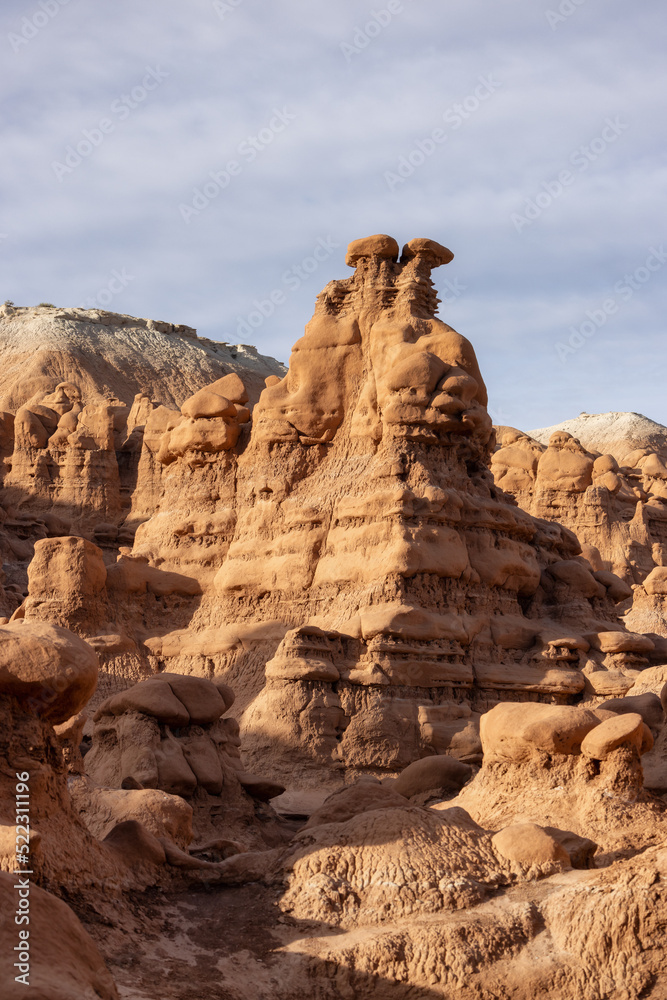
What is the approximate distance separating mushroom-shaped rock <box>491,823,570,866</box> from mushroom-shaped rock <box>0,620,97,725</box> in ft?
11.2

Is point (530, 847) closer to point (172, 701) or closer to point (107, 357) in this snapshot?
point (172, 701)

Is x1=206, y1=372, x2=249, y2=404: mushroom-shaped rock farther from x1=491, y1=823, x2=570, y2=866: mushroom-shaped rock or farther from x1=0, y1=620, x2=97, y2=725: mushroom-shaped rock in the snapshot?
x1=491, y1=823, x2=570, y2=866: mushroom-shaped rock

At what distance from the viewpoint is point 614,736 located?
10.8 metres

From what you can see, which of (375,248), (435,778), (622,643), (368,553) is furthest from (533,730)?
(375,248)

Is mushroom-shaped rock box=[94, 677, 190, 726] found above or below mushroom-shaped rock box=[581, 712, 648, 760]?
above

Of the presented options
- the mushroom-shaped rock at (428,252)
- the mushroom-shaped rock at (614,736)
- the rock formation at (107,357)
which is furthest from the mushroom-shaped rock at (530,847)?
the rock formation at (107,357)

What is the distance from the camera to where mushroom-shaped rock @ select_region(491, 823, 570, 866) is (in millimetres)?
8773

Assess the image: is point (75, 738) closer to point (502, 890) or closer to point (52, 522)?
point (502, 890)

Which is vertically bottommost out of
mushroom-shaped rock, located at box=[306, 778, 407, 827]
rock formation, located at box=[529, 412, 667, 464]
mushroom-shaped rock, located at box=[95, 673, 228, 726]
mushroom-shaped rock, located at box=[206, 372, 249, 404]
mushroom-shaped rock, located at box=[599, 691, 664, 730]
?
mushroom-shaped rock, located at box=[306, 778, 407, 827]

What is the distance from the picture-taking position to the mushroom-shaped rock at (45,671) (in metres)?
8.12

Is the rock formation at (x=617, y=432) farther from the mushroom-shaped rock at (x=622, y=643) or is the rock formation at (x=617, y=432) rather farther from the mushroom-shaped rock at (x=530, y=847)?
the mushroom-shaped rock at (x=530, y=847)

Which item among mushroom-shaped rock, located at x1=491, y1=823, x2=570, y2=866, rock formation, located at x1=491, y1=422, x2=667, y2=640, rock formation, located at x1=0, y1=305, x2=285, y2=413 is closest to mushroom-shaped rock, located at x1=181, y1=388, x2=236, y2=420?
rock formation, located at x1=491, y1=422, x2=667, y2=640

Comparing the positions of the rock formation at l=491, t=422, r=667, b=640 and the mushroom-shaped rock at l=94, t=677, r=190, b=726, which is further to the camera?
the rock formation at l=491, t=422, r=667, b=640

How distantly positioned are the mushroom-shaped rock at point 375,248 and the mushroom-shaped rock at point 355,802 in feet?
45.0
